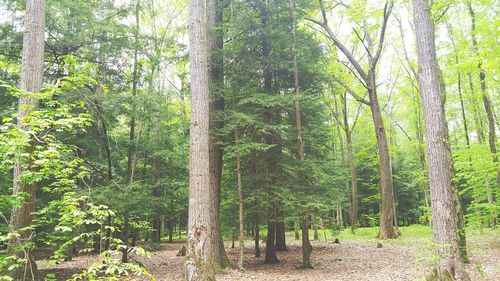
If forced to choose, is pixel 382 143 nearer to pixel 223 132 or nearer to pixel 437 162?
pixel 223 132

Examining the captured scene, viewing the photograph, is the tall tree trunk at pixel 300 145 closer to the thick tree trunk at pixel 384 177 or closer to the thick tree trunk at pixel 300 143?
the thick tree trunk at pixel 300 143

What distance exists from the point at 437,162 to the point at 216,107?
22.6 feet

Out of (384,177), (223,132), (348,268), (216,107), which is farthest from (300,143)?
(384,177)

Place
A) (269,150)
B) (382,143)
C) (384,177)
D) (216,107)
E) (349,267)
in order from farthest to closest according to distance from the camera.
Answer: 1. (382,143)
2. (384,177)
3. (269,150)
4. (216,107)
5. (349,267)

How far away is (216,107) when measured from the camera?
10695 millimetres

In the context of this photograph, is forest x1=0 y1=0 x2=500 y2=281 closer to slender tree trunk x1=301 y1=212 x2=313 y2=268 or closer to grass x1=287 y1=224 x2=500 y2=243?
slender tree trunk x1=301 y1=212 x2=313 y2=268

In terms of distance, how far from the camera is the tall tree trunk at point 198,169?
5.95 metres

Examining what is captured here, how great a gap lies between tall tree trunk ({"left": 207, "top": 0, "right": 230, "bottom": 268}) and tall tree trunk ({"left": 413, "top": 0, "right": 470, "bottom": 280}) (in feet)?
18.0

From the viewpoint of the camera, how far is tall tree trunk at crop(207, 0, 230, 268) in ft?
31.7

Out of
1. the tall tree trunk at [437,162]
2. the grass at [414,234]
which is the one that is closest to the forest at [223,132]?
→ the tall tree trunk at [437,162]

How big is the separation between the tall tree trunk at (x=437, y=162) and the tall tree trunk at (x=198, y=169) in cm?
414

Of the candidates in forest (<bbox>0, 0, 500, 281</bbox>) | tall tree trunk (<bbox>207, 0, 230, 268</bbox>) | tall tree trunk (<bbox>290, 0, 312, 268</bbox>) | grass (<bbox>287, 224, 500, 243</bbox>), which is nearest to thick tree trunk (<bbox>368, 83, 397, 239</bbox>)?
grass (<bbox>287, 224, 500, 243</bbox>)

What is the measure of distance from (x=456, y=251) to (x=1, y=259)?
6.77 metres

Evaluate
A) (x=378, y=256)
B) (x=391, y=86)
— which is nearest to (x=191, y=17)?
(x=378, y=256)
